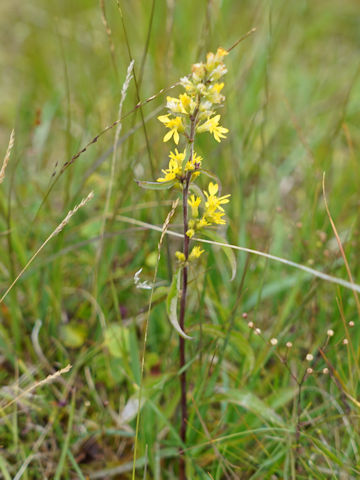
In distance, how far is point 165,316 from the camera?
1622 mm

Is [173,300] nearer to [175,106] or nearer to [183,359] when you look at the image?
[183,359]

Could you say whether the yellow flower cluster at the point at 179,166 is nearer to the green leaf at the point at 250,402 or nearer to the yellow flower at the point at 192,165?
the yellow flower at the point at 192,165

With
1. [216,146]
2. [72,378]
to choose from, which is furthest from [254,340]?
[216,146]

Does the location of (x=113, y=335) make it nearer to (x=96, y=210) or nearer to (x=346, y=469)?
(x=346, y=469)

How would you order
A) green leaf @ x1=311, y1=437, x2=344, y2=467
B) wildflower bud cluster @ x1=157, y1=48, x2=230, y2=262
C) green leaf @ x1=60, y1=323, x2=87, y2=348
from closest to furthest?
wildflower bud cluster @ x1=157, y1=48, x2=230, y2=262 → green leaf @ x1=311, y1=437, x2=344, y2=467 → green leaf @ x1=60, y1=323, x2=87, y2=348

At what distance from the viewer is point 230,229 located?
164 centimetres

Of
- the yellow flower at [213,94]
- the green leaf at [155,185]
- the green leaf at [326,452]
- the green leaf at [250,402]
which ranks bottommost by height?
the green leaf at [326,452]

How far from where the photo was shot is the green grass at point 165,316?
127cm

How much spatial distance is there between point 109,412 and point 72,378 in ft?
0.56

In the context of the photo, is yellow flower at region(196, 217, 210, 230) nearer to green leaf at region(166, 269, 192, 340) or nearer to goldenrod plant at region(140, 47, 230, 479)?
goldenrod plant at region(140, 47, 230, 479)

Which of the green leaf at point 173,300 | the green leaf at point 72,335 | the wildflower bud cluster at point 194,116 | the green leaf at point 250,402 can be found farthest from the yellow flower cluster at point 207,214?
the green leaf at point 72,335

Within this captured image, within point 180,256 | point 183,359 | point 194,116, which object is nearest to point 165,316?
point 183,359

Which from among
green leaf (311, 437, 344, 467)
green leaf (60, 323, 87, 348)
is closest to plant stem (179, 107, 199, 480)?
green leaf (311, 437, 344, 467)

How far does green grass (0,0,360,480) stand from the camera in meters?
1.27
